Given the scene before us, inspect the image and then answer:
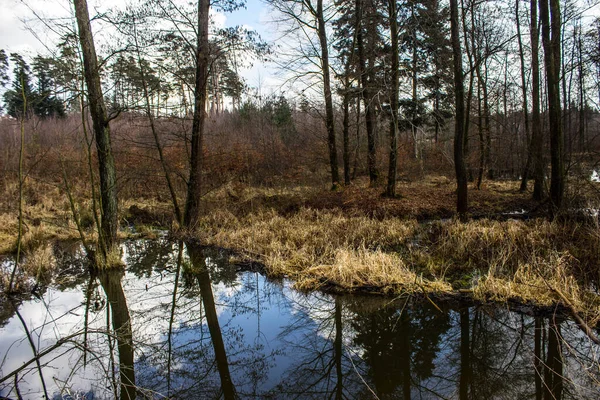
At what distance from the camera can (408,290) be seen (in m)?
5.54

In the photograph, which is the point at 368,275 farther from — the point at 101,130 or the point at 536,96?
the point at 536,96

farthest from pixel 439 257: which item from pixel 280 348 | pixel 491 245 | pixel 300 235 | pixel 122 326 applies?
pixel 122 326

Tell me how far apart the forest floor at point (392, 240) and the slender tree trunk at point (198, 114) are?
0.63 meters

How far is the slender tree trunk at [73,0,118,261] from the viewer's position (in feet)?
21.5

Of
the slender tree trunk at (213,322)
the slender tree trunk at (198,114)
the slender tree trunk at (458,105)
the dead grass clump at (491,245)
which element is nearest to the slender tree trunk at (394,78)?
the slender tree trunk at (458,105)

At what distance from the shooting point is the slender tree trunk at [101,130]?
6.55 metres

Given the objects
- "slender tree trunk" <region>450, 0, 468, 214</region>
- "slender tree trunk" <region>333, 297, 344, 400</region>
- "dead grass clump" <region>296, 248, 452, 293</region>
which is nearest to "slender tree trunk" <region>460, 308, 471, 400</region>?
"dead grass clump" <region>296, 248, 452, 293</region>

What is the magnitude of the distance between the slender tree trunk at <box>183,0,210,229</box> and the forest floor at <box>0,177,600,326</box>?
630 millimetres

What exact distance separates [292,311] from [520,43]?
613 inches

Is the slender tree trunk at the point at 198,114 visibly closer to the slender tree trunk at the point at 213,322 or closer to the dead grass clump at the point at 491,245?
the slender tree trunk at the point at 213,322

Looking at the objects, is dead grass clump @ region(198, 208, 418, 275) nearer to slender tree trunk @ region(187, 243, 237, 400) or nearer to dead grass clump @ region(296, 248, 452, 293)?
dead grass clump @ region(296, 248, 452, 293)

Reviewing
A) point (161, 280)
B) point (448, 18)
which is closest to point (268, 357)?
point (161, 280)

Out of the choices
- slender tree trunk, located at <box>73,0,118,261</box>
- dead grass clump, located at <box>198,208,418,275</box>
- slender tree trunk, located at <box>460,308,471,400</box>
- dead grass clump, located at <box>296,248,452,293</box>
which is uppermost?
slender tree trunk, located at <box>73,0,118,261</box>

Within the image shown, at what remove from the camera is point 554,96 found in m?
8.76
